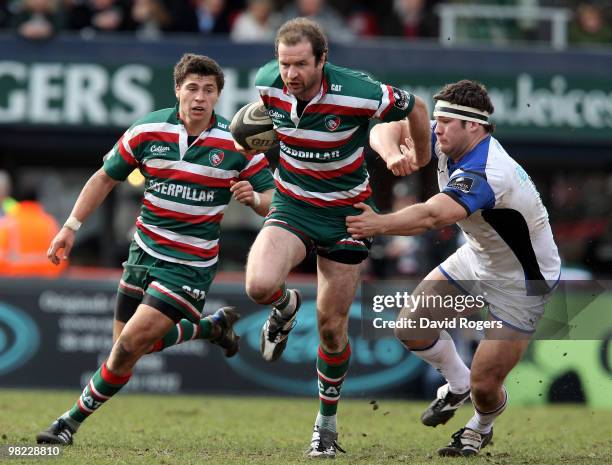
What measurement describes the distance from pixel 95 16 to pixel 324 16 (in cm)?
297

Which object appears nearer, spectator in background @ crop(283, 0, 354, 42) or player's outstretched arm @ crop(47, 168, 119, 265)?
player's outstretched arm @ crop(47, 168, 119, 265)

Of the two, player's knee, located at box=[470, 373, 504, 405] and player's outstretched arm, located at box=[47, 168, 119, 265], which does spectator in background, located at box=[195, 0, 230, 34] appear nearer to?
player's outstretched arm, located at box=[47, 168, 119, 265]

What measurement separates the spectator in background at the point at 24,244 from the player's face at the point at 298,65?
21.5 feet

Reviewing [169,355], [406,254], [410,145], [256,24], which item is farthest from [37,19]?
[410,145]

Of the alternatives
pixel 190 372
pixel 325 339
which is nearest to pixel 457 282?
pixel 325 339

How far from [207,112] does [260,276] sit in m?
1.26

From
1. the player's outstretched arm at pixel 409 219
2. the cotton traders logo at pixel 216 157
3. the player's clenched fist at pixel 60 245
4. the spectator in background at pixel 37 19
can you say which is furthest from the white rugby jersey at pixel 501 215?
the spectator in background at pixel 37 19

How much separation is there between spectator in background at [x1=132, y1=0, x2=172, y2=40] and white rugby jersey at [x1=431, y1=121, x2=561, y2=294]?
7.80 metres

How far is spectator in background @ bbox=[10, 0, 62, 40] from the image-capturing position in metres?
14.3

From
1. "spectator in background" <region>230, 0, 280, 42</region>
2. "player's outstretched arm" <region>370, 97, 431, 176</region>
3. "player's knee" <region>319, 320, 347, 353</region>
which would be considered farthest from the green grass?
"spectator in background" <region>230, 0, 280, 42</region>

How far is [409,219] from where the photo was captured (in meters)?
6.56

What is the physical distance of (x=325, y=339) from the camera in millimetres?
7504

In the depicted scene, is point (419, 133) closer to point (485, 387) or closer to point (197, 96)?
point (197, 96)

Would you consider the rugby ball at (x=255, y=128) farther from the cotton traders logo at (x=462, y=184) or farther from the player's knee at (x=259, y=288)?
the cotton traders logo at (x=462, y=184)
